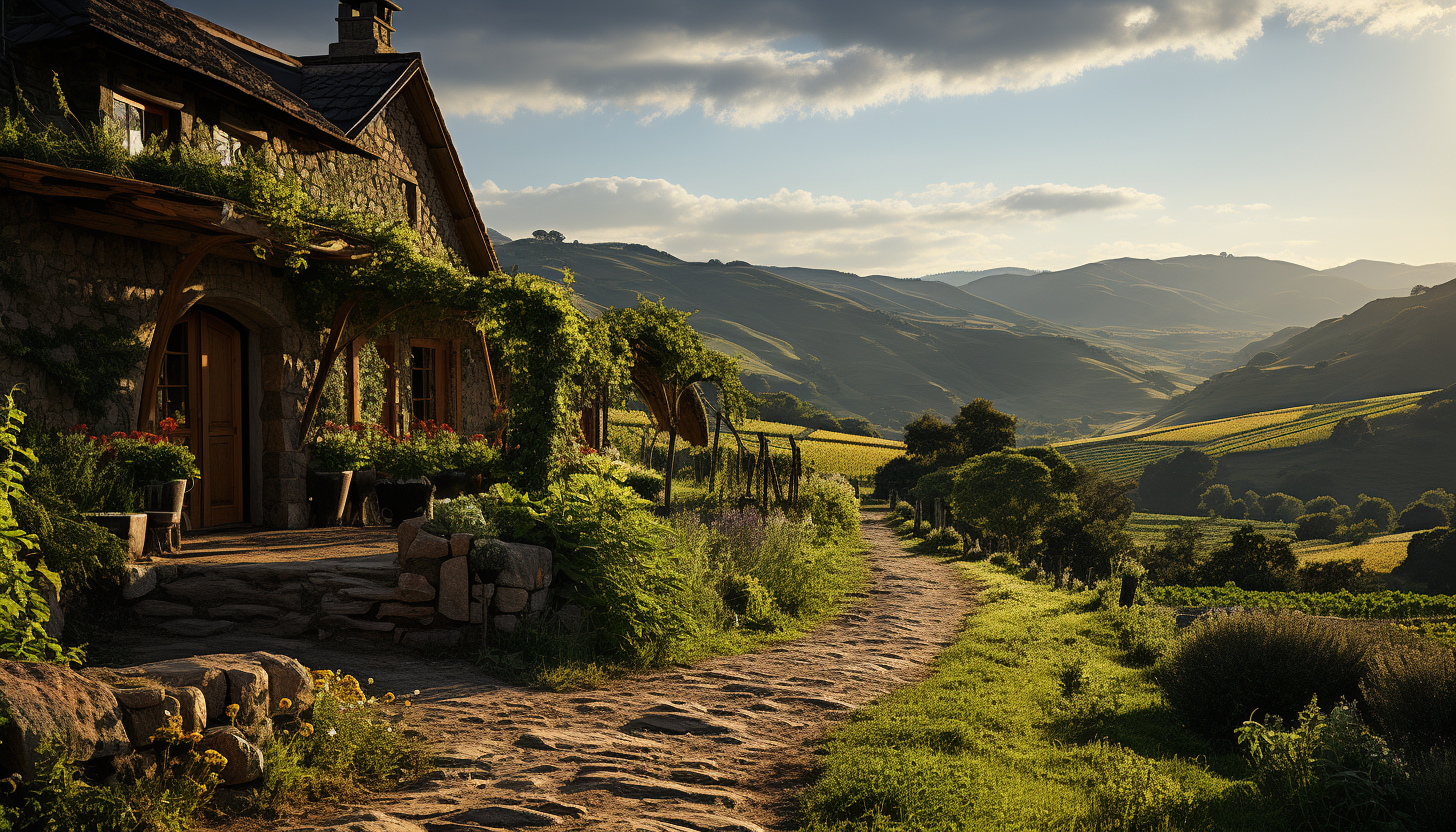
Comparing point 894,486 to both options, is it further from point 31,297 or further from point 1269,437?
point 1269,437

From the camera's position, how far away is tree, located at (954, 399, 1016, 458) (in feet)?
161

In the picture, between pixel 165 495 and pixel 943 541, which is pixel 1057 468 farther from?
pixel 165 495

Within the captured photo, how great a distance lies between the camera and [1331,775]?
5.02 meters

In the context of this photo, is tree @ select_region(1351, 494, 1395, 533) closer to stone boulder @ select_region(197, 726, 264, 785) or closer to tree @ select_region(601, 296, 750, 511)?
tree @ select_region(601, 296, 750, 511)

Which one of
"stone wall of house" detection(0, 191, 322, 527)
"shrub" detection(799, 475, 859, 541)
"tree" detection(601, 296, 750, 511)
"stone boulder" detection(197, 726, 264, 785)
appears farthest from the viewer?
"shrub" detection(799, 475, 859, 541)

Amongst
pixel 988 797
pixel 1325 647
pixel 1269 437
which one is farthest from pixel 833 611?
pixel 1269 437

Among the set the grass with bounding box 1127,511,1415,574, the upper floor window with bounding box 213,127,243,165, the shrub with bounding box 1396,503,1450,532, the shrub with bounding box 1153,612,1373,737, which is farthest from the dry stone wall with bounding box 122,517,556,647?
the shrub with bounding box 1396,503,1450,532

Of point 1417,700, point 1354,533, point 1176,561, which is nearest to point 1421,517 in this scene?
point 1354,533

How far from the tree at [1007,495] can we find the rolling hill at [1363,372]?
14067 centimetres

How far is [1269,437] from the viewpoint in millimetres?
106188

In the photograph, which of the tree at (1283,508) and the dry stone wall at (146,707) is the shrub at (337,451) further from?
the tree at (1283,508)

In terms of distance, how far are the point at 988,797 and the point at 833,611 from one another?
21.6 ft

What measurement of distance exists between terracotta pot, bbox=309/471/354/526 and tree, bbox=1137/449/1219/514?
9150 cm

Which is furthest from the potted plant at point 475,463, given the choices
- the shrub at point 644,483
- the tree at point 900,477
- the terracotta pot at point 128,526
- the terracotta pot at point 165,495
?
the tree at point 900,477
